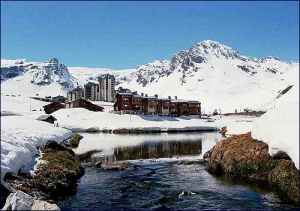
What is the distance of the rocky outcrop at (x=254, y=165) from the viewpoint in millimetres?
23203

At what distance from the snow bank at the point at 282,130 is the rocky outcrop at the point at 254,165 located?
1248 millimetres

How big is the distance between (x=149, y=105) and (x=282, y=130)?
4255 inches

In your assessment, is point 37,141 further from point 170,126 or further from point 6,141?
point 170,126

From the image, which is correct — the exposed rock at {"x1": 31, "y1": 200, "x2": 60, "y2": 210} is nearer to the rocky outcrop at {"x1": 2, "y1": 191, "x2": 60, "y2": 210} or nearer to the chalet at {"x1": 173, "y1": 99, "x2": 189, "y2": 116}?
the rocky outcrop at {"x1": 2, "y1": 191, "x2": 60, "y2": 210}

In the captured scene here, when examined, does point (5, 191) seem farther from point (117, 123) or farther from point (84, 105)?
point (84, 105)

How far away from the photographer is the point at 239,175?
2966 centimetres

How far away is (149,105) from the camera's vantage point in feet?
431

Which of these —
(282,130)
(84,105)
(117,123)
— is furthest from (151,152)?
(84,105)

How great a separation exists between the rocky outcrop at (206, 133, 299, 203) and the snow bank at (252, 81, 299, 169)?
4.09 ft

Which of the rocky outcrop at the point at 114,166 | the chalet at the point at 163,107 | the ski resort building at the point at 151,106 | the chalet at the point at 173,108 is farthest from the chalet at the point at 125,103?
the rocky outcrop at the point at 114,166

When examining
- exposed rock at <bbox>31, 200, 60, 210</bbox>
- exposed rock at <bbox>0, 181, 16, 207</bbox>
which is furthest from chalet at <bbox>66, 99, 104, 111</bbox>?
exposed rock at <bbox>31, 200, 60, 210</bbox>

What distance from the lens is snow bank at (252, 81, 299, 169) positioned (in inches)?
857

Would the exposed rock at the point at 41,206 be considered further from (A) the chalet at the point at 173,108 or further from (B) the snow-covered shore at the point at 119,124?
(A) the chalet at the point at 173,108

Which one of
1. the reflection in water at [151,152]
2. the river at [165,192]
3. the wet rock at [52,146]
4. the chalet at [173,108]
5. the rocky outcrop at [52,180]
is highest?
the chalet at [173,108]
